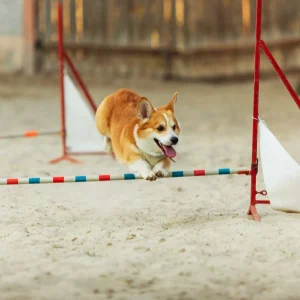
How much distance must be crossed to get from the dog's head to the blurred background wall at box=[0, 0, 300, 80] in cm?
669

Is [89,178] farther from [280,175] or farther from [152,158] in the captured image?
[280,175]

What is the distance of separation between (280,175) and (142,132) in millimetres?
787

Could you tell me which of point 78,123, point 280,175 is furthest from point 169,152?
point 78,123

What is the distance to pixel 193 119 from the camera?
774 cm

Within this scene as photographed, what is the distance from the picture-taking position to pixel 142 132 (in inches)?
132

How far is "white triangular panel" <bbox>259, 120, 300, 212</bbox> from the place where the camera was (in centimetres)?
345

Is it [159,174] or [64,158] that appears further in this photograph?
[64,158]

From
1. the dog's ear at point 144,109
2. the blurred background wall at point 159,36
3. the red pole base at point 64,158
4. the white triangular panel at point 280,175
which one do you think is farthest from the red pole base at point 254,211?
the blurred background wall at point 159,36

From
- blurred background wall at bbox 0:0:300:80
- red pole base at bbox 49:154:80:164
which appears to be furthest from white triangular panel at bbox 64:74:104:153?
blurred background wall at bbox 0:0:300:80

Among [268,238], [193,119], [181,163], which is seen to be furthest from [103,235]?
[193,119]

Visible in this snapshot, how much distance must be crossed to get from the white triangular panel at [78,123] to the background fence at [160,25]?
4.52 metres

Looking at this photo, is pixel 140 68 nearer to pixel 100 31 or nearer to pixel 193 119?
pixel 100 31

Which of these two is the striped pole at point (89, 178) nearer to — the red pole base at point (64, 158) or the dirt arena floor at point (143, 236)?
the dirt arena floor at point (143, 236)

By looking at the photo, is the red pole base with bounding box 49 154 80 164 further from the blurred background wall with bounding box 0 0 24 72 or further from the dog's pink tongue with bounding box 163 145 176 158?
the blurred background wall with bounding box 0 0 24 72
